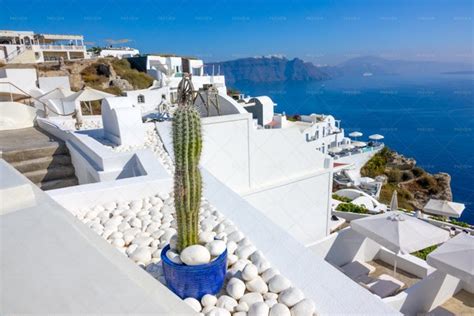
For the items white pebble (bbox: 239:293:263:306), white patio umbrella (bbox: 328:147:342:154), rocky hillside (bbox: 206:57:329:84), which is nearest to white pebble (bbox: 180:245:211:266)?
white pebble (bbox: 239:293:263:306)

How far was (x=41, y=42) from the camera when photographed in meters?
39.0

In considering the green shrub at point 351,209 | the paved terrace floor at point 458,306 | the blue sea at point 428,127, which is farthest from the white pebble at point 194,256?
the blue sea at point 428,127

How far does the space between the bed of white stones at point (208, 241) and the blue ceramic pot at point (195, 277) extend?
6cm

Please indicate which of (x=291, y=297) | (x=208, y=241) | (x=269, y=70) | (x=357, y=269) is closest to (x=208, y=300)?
(x=208, y=241)

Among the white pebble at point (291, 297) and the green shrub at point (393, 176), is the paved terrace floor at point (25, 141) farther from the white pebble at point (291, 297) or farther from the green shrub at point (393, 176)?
the green shrub at point (393, 176)

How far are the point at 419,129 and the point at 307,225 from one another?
67.5 meters

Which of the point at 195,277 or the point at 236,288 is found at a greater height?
the point at 195,277

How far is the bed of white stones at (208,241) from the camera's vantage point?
6.91 feet

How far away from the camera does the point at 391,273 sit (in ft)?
24.4

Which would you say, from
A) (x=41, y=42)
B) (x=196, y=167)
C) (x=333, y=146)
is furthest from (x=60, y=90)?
(x=41, y=42)

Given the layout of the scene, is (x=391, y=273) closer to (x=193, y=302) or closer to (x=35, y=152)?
(x=193, y=302)

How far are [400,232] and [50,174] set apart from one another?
767 cm

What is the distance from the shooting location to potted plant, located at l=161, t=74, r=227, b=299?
218cm

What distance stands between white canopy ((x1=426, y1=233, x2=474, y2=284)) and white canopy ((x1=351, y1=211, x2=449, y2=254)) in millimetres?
430
